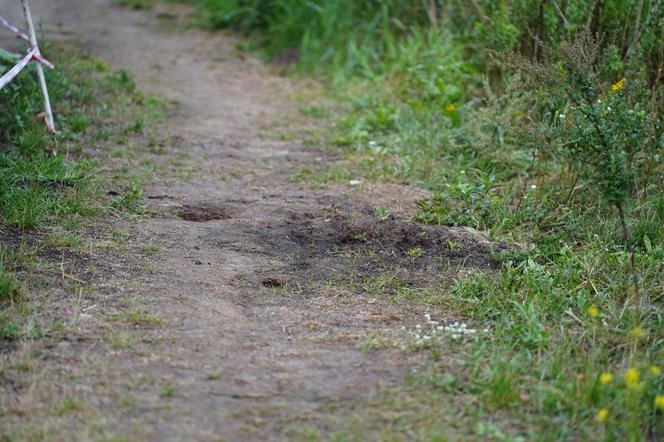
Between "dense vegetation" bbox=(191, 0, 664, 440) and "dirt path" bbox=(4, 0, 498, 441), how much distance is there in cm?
33

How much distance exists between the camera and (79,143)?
18.8ft

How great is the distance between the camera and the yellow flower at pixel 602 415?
2.68m

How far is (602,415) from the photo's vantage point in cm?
267

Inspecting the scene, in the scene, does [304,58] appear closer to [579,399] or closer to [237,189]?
[237,189]

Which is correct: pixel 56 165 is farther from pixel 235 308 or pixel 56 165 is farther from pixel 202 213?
pixel 235 308

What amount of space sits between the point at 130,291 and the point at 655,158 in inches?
126

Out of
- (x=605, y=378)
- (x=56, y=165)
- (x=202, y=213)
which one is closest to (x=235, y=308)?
(x=202, y=213)

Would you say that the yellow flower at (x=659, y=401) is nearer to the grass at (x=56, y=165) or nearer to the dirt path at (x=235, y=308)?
the dirt path at (x=235, y=308)

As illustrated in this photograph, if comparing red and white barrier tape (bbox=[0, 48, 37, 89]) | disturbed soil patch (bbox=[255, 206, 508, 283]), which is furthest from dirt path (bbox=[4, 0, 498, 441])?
red and white barrier tape (bbox=[0, 48, 37, 89])

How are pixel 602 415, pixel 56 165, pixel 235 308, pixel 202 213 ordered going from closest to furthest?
pixel 602 415
pixel 235 308
pixel 202 213
pixel 56 165

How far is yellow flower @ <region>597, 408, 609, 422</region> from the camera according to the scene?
268cm

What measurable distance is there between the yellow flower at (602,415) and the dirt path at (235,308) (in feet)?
2.42

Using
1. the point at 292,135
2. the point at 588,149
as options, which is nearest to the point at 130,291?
the point at 588,149

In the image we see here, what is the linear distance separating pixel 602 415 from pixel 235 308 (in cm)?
167
